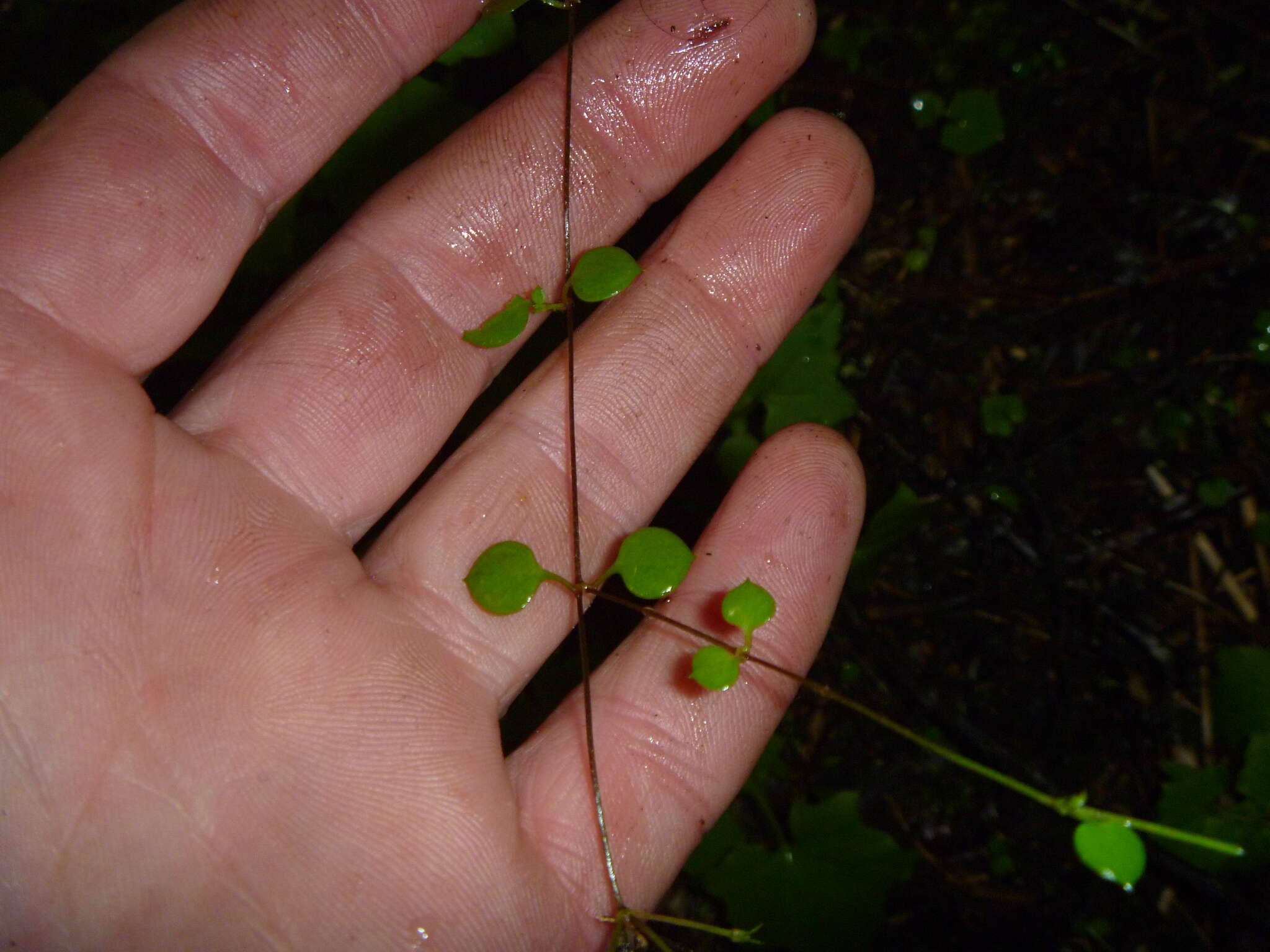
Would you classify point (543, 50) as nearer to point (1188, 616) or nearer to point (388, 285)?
point (388, 285)

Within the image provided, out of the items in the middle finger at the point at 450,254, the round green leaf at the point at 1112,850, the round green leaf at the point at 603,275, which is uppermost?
the middle finger at the point at 450,254

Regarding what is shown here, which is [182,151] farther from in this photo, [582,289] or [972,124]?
[972,124]

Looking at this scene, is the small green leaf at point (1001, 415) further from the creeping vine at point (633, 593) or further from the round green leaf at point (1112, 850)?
the round green leaf at point (1112, 850)

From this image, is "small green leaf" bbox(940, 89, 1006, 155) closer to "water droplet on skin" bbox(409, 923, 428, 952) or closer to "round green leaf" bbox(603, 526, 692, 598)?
"round green leaf" bbox(603, 526, 692, 598)

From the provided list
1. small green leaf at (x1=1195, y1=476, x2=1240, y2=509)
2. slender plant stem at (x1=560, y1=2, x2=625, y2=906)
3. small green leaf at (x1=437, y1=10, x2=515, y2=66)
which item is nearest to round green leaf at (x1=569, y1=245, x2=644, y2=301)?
slender plant stem at (x1=560, y1=2, x2=625, y2=906)

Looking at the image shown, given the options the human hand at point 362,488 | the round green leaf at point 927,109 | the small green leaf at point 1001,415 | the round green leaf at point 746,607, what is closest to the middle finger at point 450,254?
the human hand at point 362,488

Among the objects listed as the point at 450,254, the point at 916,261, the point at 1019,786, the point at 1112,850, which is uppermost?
the point at 450,254

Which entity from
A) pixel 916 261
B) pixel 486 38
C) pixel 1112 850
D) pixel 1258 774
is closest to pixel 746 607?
pixel 1112 850
